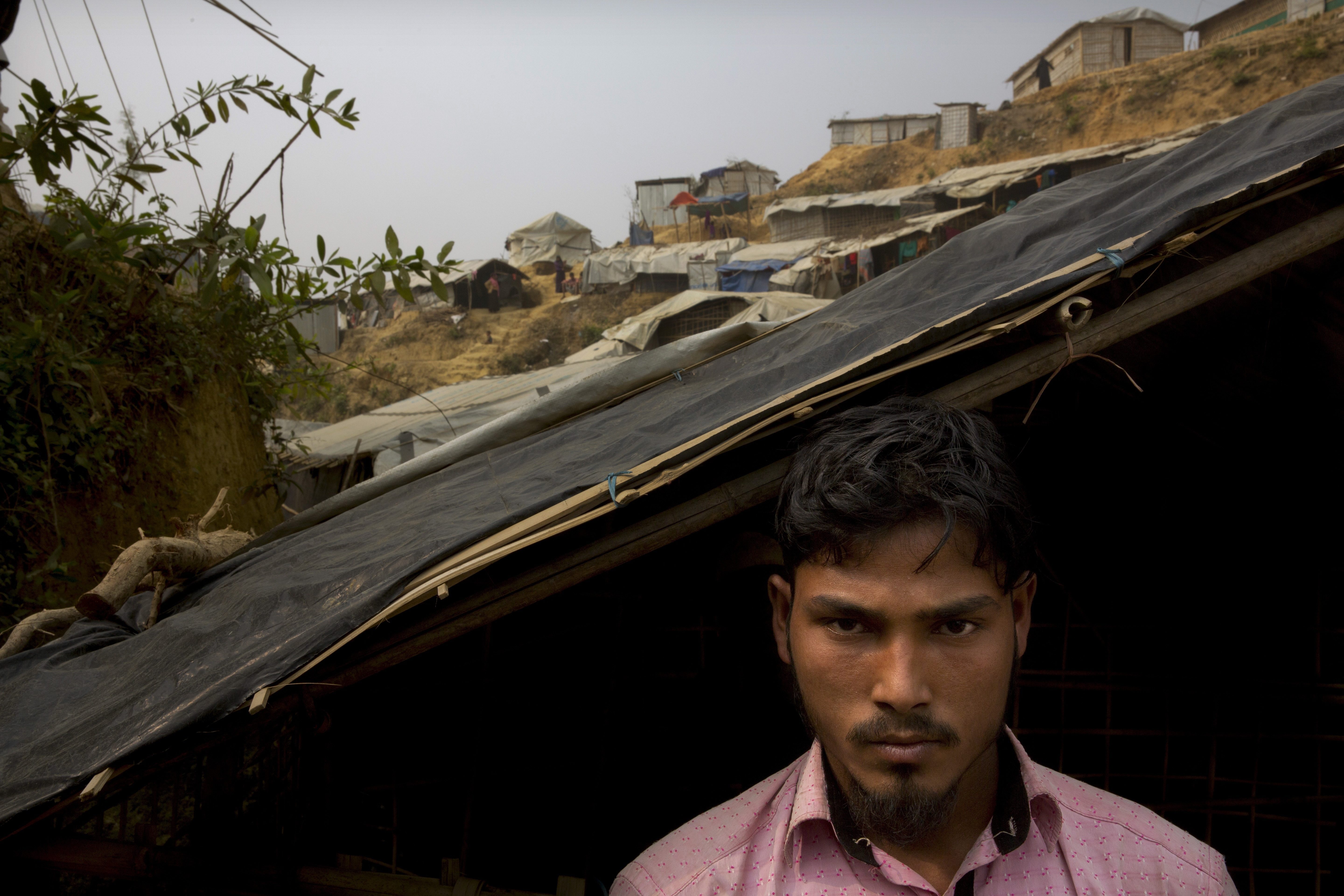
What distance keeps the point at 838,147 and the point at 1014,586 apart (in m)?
36.3

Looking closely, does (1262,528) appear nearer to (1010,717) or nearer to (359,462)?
(1010,717)

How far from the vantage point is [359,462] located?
966cm

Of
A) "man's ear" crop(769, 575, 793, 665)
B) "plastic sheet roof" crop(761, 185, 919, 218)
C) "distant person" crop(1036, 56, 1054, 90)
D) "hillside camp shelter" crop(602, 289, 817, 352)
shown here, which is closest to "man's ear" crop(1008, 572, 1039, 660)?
"man's ear" crop(769, 575, 793, 665)

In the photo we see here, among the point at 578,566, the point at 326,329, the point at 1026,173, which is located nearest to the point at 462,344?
the point at 326,329

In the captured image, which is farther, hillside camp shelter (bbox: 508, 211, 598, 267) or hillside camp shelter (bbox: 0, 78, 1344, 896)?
hillside camp shelter (bbox: 508, 211, 598, 267)

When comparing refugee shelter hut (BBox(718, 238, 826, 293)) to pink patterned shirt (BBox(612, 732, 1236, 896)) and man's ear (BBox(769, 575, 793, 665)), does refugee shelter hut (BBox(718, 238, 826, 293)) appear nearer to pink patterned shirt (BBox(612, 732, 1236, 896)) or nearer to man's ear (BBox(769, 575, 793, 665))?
man's ear (BBox(769, 575, 793, 665))

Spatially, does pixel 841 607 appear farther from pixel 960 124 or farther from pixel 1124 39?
pixel 1124 39

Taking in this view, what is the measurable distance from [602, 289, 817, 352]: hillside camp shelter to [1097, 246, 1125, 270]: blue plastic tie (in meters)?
13.6

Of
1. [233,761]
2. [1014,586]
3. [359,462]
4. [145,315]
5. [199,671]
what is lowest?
[359,462]

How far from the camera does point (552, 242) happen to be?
3566cm

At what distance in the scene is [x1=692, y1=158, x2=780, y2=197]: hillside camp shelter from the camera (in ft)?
116

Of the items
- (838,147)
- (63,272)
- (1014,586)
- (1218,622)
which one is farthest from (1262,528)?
(838,147)

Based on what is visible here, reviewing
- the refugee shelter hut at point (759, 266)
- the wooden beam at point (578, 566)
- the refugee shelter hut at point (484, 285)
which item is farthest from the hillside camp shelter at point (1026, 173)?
the wooden beam at point (578, 566)

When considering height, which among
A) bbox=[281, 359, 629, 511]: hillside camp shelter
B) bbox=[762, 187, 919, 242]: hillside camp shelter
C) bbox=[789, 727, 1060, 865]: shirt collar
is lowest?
bbox=[281, 359, 629, 511]: hillside camp shelter
